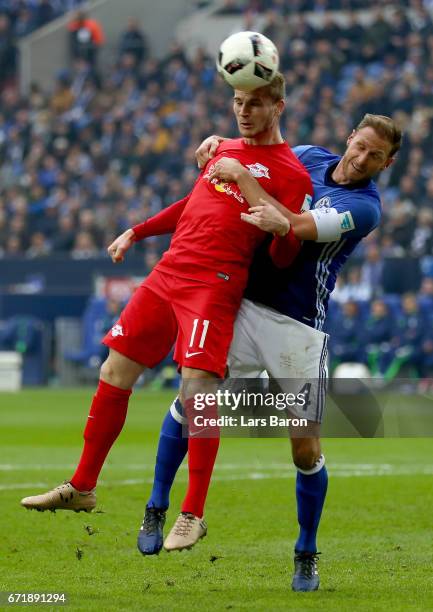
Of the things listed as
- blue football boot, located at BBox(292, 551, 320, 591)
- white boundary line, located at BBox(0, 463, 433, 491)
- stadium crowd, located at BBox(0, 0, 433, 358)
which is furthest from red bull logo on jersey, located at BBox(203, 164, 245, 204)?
stadium crowd, located at BBox(0, 0, 433, 358)

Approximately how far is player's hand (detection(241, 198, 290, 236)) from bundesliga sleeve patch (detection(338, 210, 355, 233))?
29cm

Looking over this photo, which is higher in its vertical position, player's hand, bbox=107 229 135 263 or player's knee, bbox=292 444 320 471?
player's hand, bbox=107 229 135 263

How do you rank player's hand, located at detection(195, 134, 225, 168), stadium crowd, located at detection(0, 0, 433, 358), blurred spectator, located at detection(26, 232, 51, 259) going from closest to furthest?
player's hand, located at detection(195, 134, 225, 168) → stadium crowd, located at detection(0, 0, 433, 358) → blurred spectator, located at detection(26, 232, 51, 259)

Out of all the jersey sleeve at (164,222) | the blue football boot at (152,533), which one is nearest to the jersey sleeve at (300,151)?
the jersey sleeve at (164,222)

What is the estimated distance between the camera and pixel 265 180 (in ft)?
21.1

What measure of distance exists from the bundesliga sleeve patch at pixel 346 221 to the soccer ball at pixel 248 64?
0.68 m

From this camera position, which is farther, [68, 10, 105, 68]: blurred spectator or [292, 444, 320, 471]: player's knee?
[68, 10, 105, 68]: blurred spectator

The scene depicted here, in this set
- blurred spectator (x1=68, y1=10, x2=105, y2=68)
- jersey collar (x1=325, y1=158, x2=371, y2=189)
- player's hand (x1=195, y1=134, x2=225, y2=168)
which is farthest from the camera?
blurred spectator (x1=68, y1=10, x2=105, y2=68)

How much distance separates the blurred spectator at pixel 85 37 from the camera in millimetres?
30703

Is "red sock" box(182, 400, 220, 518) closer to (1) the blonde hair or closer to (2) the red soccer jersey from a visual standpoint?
(2) the red soccer jersey

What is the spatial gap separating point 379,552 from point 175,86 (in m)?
21.1

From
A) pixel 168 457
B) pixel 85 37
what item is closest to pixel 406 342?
pixel 168 457

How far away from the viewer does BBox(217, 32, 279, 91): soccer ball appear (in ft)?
20.7

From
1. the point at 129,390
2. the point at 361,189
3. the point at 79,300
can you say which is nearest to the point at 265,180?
the point at 361,189
